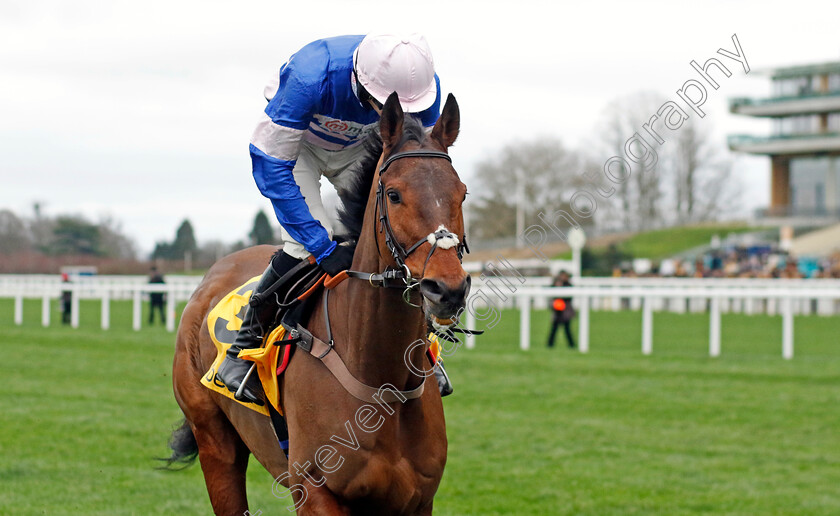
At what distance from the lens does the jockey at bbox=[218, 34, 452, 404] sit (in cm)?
305

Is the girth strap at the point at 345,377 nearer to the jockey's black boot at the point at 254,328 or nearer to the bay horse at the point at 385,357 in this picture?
the bay horse at the point at 385,357

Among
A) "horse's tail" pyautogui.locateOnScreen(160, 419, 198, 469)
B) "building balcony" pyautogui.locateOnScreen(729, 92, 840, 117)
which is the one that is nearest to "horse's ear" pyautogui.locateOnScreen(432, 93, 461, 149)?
"horse's tail" pyautogui.locateOnScreen(160, 419, 198, 469)

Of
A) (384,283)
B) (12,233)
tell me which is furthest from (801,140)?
(384,283)

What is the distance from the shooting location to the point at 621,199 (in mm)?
52406

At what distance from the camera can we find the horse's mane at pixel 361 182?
2910 mm

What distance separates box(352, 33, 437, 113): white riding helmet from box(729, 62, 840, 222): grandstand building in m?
48.4

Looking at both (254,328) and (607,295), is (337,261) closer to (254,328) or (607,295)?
(254,328)

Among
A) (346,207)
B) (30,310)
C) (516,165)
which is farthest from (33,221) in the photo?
(516,165)

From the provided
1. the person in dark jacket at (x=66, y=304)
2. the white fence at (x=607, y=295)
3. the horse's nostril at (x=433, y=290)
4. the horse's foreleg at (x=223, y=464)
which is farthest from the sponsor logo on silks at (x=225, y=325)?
the person in dark jacket at (x=66, y=304)

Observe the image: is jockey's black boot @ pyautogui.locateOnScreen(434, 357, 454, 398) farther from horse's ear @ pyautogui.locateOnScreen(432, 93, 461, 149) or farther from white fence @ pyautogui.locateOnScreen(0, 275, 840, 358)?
white fence @ pyautogui.locateOnScreen(0, 275, 840, 358)

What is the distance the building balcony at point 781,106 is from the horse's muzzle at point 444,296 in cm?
4935

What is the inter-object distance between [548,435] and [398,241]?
4789 mm

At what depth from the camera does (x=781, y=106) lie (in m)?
49.2

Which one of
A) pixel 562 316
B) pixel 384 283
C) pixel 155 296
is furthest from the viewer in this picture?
pixel 155 296
